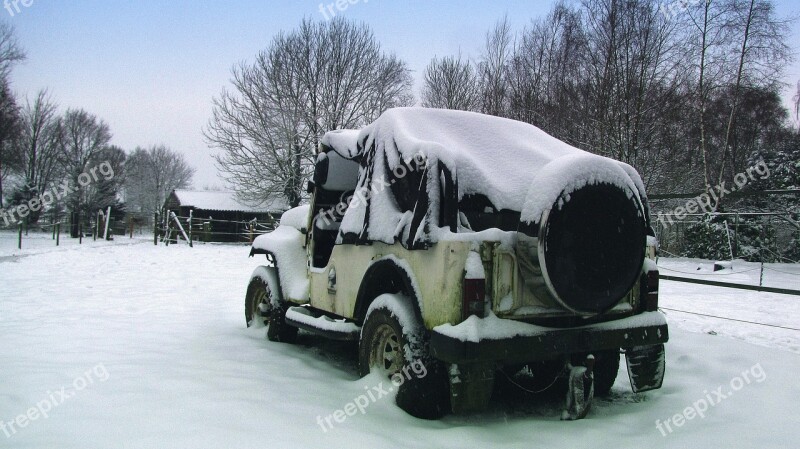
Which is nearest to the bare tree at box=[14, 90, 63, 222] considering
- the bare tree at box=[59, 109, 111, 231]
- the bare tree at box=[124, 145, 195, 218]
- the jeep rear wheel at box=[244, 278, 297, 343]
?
the bare tree at box=[59, 109, 111, 231]

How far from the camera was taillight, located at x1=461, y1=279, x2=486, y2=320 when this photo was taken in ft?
10.8

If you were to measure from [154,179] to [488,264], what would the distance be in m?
84.1

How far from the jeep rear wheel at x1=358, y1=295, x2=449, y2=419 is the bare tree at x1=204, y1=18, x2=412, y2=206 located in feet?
82.8

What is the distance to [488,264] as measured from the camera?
3.38 metres

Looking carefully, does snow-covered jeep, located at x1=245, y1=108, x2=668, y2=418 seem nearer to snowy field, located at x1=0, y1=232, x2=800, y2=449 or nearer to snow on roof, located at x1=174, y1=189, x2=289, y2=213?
snowy field, located at x1=0, y1=232, x2=800, y2=449

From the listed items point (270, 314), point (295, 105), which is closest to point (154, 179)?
point (295, 105)

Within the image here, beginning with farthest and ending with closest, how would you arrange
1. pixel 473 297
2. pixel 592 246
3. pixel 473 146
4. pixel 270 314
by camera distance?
pixel 270 314
pixel 473 146
pixel 592 246
pixel 473 297

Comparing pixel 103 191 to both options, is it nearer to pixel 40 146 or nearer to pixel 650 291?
pixel 40 146

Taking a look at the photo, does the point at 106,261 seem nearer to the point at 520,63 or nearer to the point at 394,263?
the point at 394,263

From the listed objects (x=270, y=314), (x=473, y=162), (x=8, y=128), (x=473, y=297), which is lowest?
(x=270, y=314)

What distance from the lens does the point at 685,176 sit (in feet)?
81.0

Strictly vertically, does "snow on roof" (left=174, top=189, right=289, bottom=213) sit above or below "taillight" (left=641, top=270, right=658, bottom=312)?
above

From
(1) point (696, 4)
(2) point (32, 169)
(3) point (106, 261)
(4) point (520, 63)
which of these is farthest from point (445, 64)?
(2) point (32, 169)

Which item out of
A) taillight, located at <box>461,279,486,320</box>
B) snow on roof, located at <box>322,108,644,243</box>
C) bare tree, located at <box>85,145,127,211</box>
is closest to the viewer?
taillight, located at <box>461,279,486,320</box>
